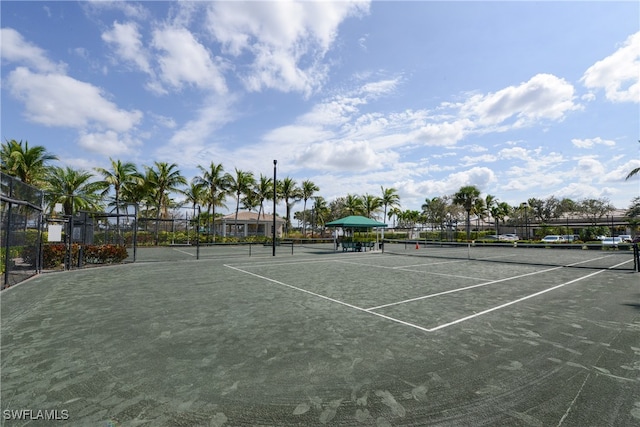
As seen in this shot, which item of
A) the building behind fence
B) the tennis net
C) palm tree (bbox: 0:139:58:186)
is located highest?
palm tree (bbox: 0:139:58:186)

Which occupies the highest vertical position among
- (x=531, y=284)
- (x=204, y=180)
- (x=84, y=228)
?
(x=204, y=180)

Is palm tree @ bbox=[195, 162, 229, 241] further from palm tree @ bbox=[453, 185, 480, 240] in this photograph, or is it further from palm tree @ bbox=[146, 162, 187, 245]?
palm tree @ bbox=[453, 185, 480, 240]

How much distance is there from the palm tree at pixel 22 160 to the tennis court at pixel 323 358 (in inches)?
589

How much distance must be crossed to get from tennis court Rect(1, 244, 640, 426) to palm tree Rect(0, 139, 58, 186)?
1496 cm

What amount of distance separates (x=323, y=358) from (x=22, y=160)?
24321 millimetres

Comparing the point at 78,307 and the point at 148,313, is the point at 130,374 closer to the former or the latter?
the point at 148,313

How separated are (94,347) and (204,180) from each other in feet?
139

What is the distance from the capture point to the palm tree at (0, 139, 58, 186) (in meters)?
18.4

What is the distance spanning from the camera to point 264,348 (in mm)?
4641

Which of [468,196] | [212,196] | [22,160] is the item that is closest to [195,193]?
[212,196]

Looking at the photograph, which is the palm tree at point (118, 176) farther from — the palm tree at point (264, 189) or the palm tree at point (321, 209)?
the palm tree at point (321, 209)

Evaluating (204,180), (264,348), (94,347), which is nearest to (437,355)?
(264,348)

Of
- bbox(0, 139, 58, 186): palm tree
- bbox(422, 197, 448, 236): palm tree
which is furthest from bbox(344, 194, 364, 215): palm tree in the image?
bbox(0, 139, 58, 186): palm tree

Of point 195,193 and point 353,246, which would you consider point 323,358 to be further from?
point 195,193
